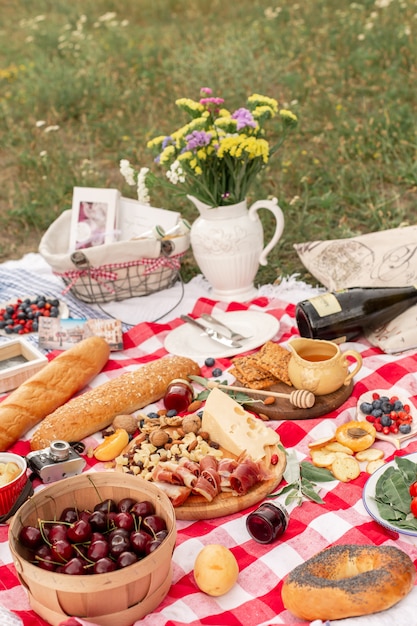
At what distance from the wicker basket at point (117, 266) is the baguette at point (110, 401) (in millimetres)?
876

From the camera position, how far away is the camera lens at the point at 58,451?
8.82 feet

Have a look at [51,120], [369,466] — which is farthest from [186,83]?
[369,466]

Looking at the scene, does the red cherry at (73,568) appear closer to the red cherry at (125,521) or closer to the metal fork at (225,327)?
the red cherry at (125,521)

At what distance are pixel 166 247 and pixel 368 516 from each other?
2.11m

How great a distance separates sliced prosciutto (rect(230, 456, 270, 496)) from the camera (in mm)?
2428

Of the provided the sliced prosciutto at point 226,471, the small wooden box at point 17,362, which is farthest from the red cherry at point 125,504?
the small wooden box at point 17,362

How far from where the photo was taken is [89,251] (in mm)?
3941

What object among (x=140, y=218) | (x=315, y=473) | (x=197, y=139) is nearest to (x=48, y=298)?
(x=140, y=218)

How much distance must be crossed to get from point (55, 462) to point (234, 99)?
4.81m

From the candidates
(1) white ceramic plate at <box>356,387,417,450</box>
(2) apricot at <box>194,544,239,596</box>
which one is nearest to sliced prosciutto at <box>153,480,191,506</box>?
(2) apricot at <box>194,544,239,596</box>

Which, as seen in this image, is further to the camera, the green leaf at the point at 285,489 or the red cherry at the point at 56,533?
the green leaf at the point at 285,489

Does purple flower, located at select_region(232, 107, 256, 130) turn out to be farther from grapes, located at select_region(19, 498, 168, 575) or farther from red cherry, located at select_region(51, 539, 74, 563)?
red cherry, located at select_region(51, 539, 74, 563)

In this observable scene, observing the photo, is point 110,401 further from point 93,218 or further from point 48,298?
point 93,218

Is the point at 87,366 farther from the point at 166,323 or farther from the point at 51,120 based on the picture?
the point at 51,120
